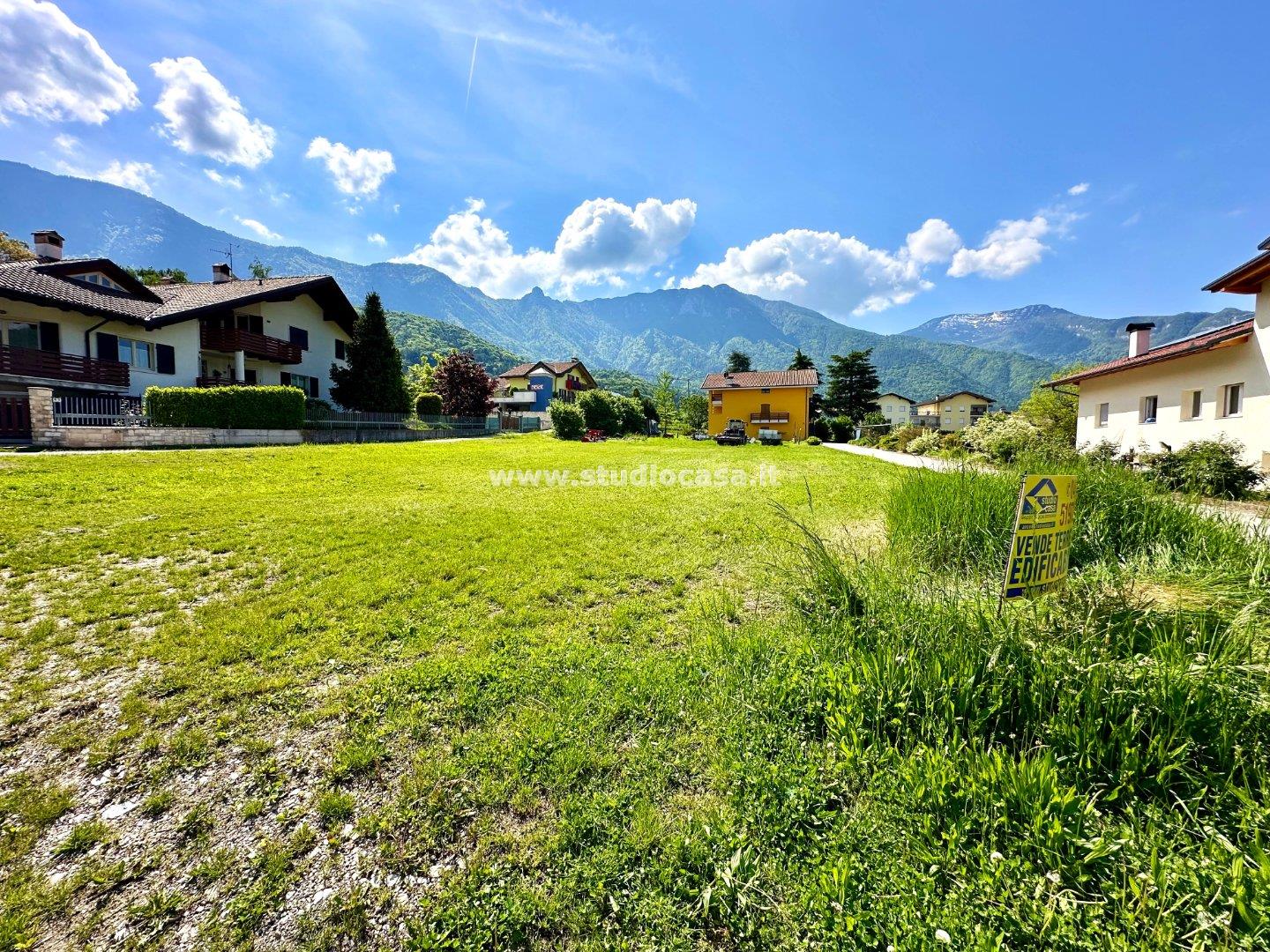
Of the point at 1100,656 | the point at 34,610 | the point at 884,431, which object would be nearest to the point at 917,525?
the point at 1100,656

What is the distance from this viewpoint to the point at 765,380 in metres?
40.0

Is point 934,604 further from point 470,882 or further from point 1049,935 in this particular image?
point 470,882

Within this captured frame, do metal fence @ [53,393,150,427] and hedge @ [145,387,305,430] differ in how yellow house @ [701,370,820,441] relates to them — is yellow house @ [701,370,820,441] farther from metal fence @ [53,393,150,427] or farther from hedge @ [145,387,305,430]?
metal fence @ [53,393,150,427]

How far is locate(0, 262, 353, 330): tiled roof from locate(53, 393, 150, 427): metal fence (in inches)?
169

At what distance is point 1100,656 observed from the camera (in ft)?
8.26

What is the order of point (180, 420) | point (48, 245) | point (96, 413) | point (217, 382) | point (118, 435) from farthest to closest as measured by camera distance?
point (217, 382) < point (48, 245) < point (180, 420) < point (96, 413) < point (118, 435)

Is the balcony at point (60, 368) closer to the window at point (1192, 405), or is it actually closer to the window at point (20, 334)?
the window at point (20, 334)

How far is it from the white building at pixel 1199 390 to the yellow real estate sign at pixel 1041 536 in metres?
12.4

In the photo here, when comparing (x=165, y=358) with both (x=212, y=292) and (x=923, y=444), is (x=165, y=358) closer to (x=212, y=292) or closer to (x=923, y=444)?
(x=212, y=292)

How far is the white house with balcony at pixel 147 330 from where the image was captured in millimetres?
17438

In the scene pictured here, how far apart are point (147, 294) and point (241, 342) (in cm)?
439

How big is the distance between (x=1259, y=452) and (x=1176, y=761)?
52.2ft

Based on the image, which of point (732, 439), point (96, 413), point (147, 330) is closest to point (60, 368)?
point (147, 330)

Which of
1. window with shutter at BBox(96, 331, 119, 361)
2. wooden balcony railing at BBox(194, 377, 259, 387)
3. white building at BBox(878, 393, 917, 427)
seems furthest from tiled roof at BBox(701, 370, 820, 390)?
white building at BBox(878, 393, 917, 427)
